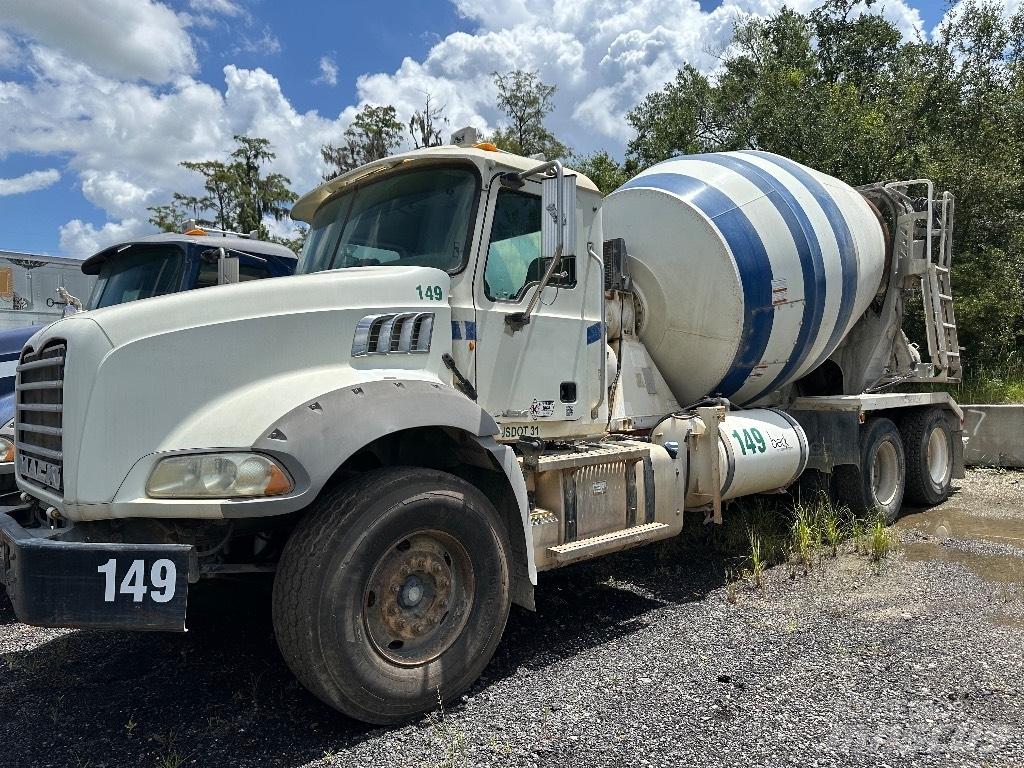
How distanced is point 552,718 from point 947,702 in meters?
1.84

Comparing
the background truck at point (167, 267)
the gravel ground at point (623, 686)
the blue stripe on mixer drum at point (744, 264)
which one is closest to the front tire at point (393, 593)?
the gravel ground at point (623, 686)

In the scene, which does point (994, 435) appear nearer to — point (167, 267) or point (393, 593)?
point (393, 593)

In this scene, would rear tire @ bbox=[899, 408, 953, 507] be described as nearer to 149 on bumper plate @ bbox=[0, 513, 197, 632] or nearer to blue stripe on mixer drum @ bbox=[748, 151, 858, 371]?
blue stripe on mixer drum @ bbox=[748, 151, 858, 371]

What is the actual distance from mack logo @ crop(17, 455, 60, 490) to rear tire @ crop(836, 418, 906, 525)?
21.1 feet

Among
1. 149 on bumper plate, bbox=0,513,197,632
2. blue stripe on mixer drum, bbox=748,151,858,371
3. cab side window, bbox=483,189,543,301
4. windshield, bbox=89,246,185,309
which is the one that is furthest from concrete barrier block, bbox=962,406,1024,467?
149 on bumper plate, bbox=0,513,197,632

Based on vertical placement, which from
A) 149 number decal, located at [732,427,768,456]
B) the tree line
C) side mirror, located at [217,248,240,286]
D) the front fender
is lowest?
149 number decal, located at [732,427,768,456]

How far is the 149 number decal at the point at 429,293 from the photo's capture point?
4043 millimetres

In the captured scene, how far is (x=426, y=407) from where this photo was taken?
140 inches

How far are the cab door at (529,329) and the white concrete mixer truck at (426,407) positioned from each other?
15 mm

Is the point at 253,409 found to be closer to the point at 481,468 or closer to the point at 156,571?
the point at 156,571

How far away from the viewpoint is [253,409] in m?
3.29

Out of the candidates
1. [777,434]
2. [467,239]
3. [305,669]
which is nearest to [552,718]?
[305,669]

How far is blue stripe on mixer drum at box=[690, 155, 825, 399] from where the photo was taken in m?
6.36

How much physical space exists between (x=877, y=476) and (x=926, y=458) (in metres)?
0.94
